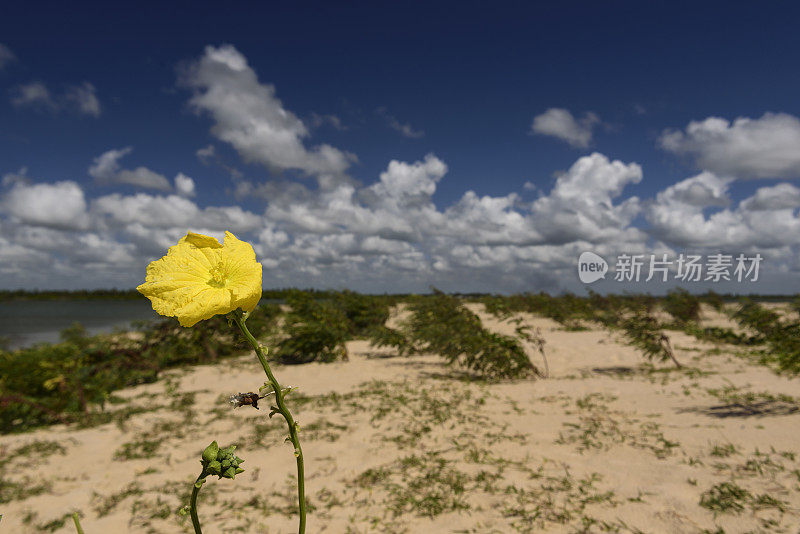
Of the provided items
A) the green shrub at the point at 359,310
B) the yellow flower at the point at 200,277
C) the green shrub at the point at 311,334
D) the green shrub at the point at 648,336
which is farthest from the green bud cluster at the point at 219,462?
the green shrub at the point at 359,310

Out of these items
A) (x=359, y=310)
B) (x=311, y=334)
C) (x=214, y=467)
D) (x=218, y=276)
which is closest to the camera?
(x=214, y=467)

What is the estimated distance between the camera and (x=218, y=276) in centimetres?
88

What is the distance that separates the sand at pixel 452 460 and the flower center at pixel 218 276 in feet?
8.42

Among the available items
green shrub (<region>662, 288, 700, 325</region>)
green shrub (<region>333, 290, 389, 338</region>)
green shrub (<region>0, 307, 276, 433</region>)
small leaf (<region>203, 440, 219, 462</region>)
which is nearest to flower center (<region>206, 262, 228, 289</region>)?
small leaf (<region>203, 440, 219, 462</region>)

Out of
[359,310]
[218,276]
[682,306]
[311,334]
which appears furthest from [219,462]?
[682,306]

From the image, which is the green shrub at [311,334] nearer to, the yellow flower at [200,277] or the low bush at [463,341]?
the low bush at [463,341]

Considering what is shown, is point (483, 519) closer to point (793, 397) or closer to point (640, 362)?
point (793, 397)

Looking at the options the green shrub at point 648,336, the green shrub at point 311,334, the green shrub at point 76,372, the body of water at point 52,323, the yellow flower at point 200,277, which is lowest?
the body of water at point 52,323

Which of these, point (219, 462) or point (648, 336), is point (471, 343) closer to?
point (648, 336)

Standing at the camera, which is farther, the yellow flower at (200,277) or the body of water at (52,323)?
the body of water at (52,323)

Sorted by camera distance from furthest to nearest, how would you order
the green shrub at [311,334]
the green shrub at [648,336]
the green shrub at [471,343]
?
the green shrub at [311,334], the green shrub at [648,336], the green shrub at [471,343]

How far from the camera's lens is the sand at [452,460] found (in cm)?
285

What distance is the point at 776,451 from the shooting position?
11.4ft

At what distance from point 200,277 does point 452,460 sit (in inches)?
136
